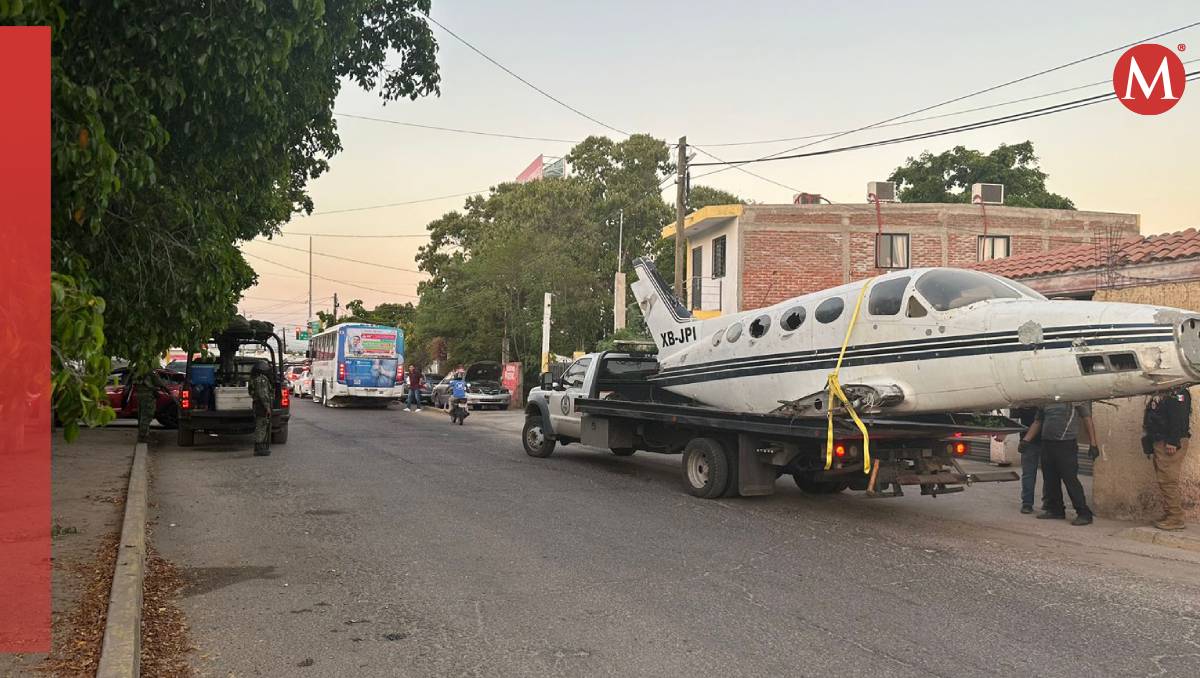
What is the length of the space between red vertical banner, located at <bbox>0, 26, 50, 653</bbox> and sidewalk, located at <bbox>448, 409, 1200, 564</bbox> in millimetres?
8580

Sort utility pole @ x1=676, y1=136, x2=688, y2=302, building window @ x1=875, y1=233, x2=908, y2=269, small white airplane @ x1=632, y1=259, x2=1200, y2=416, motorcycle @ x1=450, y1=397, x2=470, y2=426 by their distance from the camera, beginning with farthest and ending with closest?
1. building window @ x1=875, y1=233, x2=908, y2=269
2. motorcycle @ x1=450, y1=397, x2=470, y2=426
3. utility pole @ x1=676, y1=136, x2=688, y2=302
4. small white airplane @ x1=632, y1=259, x2=1200, y2=416

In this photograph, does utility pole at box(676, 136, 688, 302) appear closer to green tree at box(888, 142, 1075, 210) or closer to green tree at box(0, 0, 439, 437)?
green tree at box(0, 0, 439, 437)

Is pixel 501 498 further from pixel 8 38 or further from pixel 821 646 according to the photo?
pixel 8 38

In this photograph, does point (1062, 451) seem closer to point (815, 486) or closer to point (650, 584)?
point (815, 486)

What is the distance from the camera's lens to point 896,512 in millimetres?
11258

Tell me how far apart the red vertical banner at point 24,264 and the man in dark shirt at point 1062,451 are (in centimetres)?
996

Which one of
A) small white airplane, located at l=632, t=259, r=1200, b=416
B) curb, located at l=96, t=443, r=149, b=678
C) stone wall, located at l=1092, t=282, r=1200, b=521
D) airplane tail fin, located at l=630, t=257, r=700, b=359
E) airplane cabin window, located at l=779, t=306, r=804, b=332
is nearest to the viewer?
curb, located at l=96, t=443, r=149, b=678

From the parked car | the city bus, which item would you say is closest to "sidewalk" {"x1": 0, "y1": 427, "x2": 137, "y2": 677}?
the city bus

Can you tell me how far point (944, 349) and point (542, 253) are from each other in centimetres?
3509

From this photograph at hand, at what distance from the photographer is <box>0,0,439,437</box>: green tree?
493 centimetres

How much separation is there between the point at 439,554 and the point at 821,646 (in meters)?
3.83

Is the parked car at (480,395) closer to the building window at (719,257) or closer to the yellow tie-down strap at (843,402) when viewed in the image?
the building window at (719,257)

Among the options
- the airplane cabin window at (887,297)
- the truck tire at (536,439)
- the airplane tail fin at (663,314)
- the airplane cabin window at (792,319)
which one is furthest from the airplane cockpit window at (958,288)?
the truck tire at (536,439)

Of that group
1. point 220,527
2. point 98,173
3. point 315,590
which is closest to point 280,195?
point 220,527
